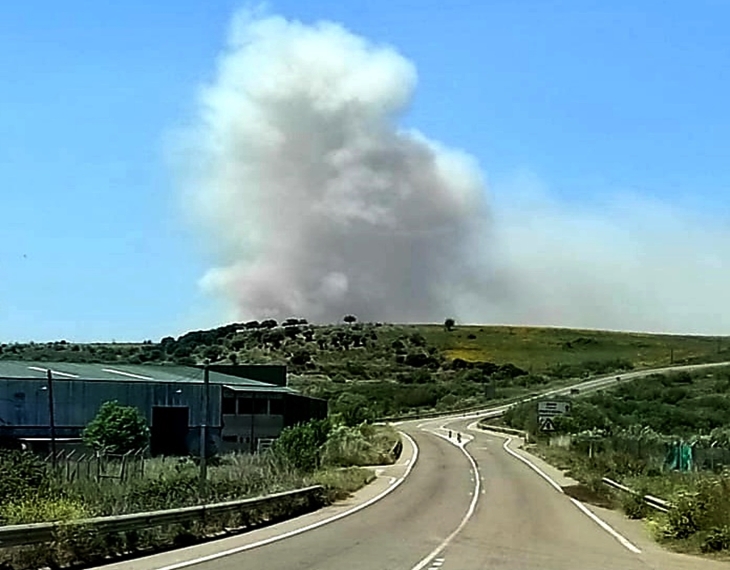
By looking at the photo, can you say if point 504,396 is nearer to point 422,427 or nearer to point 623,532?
point 422,427

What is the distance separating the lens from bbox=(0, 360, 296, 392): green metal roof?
7256 centimetres

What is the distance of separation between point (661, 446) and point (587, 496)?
31.0 ft

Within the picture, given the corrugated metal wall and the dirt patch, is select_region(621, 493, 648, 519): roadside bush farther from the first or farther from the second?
the corrugated metal wall

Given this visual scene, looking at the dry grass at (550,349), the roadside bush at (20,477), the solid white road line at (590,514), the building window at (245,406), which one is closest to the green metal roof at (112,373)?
the building window at (245,406)

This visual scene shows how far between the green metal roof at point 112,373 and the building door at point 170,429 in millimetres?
1894

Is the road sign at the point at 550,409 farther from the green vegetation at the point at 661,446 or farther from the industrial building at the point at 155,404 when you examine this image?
the industrial building at the point at 155,404

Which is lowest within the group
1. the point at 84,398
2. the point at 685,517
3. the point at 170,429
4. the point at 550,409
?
the point at 685,517

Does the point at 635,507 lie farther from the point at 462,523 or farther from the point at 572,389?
the point at 572,389

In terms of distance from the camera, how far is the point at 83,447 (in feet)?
221

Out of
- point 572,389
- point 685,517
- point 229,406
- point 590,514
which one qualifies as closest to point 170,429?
point 229,406

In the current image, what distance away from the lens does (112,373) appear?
78750mm

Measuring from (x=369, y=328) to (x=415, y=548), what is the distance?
164726 mm

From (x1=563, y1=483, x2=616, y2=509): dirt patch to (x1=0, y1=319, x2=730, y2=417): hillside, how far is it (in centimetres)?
6378

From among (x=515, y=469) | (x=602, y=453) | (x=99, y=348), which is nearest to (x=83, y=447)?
(x=515, y=469)
